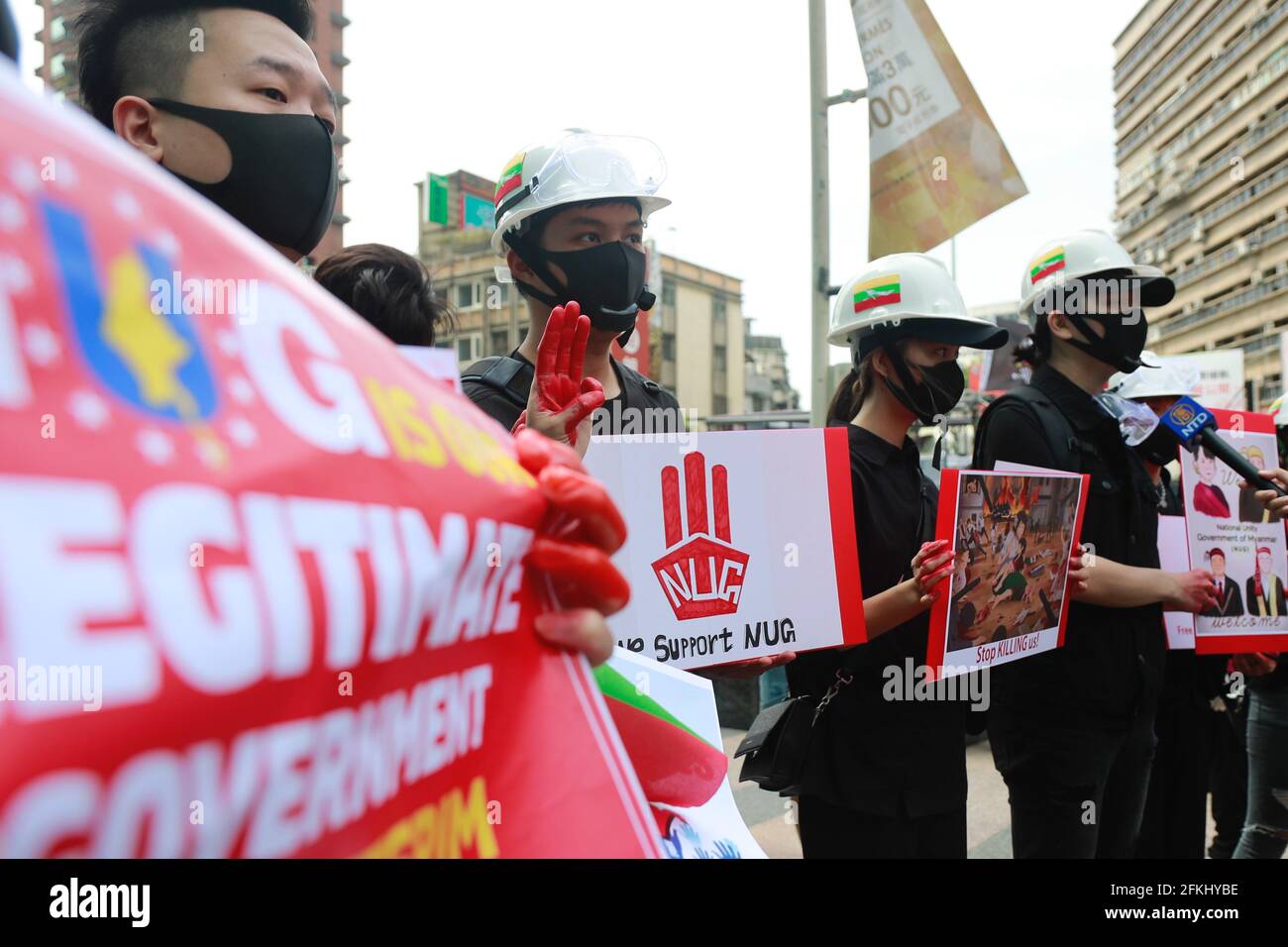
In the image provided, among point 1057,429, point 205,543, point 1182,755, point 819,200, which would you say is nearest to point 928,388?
point 1057,429

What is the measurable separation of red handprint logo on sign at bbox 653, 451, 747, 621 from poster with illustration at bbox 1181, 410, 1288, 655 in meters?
1.84

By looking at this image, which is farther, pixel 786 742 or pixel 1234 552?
pixel 1234 552

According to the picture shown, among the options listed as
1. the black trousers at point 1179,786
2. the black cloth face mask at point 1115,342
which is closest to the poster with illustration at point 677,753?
the black cloth face mask at point 1115,342

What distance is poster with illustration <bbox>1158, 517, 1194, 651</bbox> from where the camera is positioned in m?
3.52

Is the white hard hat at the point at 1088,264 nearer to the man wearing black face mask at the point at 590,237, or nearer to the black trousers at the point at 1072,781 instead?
the black trousers at the point at 1072,781

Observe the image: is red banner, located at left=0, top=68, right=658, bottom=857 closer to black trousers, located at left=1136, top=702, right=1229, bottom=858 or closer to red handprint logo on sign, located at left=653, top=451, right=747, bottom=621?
red handprint logo on sign, located at left=653, top=451, right=747, bottom=621

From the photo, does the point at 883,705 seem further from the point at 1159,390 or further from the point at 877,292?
the point at 1159,390

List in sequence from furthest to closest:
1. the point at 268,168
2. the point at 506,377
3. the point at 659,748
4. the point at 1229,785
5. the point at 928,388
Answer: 1. the point at 1229,785
2. the point at 928,388
3. the point at 506,377
4. the point at 268,168
5. the point at 659,748

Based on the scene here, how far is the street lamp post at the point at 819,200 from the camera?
6.90 metres

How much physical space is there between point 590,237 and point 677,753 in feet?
4.89

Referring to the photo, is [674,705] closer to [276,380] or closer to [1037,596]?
[276,380]

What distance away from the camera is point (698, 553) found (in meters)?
2.16

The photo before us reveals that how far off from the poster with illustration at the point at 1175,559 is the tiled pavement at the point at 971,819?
120cm

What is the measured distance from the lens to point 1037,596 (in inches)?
103
